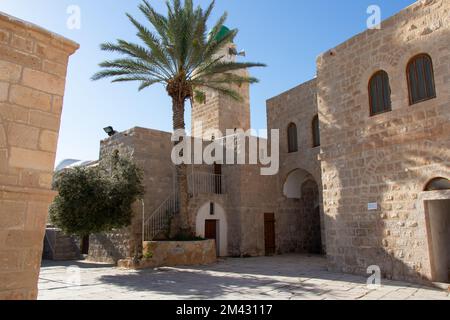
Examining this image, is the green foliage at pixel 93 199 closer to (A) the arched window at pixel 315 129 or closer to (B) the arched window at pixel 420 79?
(A) the arched window at pixel 315 129

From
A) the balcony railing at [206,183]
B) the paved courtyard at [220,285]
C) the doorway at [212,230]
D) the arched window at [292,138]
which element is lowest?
the paved courtyard at [220,285]

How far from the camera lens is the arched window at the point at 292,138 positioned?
619 inches

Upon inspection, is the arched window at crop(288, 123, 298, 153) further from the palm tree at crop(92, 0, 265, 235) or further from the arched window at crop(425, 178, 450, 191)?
the arched window at crop(425, 178, 450, 191)

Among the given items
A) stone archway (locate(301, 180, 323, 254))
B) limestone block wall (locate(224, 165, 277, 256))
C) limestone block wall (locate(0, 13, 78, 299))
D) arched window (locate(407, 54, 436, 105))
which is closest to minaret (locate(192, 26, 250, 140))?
limestone block wall (locate(224, 165, 277, 256))

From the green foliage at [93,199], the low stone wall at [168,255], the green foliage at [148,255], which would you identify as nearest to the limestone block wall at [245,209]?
the low stone wall at [168,255]

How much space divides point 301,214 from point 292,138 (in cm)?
357

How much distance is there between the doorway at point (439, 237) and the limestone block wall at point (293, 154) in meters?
6.53

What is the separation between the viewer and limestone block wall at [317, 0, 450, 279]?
25.0 ft

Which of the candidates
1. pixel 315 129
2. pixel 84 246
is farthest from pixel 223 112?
pixel 84 246

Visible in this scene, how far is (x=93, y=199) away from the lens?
35.4 feet

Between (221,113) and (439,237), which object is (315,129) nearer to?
(221,113)

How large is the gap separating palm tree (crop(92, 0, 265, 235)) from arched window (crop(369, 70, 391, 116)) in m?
4.63
